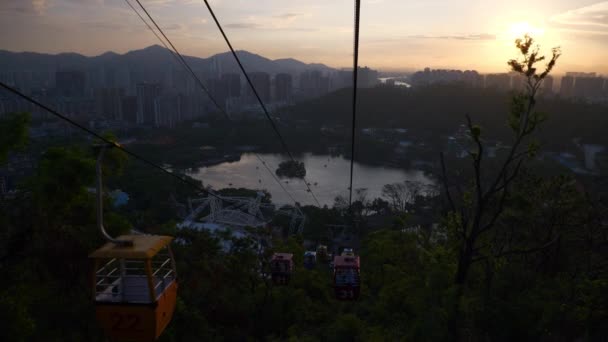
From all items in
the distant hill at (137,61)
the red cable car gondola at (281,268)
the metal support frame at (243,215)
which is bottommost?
the metal support frame at (243,215)

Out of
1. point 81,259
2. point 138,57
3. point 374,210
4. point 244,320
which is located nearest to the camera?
point 81,259

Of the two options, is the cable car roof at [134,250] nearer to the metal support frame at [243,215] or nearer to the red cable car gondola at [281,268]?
the red cable car gondola at [281,268]

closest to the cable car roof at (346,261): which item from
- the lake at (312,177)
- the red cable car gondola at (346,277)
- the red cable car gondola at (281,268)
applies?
the red cable car gondola at (346,277)

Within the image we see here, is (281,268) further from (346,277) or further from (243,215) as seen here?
(243,215)

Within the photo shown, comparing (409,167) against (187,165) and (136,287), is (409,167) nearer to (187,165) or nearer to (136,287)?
(187,165)

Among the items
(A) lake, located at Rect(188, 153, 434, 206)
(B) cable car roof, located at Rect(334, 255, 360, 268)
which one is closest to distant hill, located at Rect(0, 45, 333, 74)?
(A) lake, located at Rect(188, 153, 434, 206)

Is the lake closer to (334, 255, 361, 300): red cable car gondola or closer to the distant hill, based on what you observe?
(334, 255, 361, 300): red cable car gondola

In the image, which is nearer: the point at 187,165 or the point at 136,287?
the point at 136,287

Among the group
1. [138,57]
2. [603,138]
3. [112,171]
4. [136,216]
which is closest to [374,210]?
[136,216]
